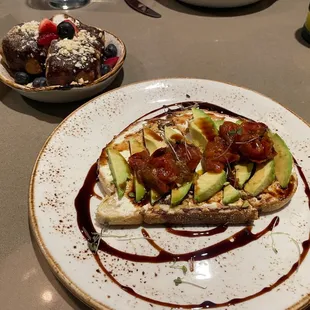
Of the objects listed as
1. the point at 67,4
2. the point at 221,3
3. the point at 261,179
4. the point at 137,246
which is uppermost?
the point at 221,3

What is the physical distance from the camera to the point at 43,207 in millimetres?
1678

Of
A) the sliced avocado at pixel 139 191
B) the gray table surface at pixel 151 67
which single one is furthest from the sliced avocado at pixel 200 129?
the gray table surface at pixel 151 67

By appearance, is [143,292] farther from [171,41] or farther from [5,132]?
[171,41]

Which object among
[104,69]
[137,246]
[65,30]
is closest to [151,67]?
[104,69]

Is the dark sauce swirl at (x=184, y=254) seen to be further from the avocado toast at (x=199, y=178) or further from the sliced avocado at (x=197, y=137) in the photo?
the sliced avocado at (x=197, y=137)

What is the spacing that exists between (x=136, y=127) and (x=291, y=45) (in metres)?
1.66

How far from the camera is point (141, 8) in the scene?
3.36m

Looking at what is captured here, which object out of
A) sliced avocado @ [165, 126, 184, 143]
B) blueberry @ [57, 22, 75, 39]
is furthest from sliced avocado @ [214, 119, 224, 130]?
blueberry @ [57, 22, 75, 39]

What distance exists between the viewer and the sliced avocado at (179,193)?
1632 mm

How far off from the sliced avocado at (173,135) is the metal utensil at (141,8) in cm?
169

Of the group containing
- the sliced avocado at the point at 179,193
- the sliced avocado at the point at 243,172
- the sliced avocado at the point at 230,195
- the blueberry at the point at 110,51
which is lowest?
the sliced avocado at the point at 179,193

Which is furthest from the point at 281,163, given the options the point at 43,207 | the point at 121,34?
the point at 121,34

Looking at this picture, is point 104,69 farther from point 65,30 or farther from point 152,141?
point 152,141

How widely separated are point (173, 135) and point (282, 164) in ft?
1.69
